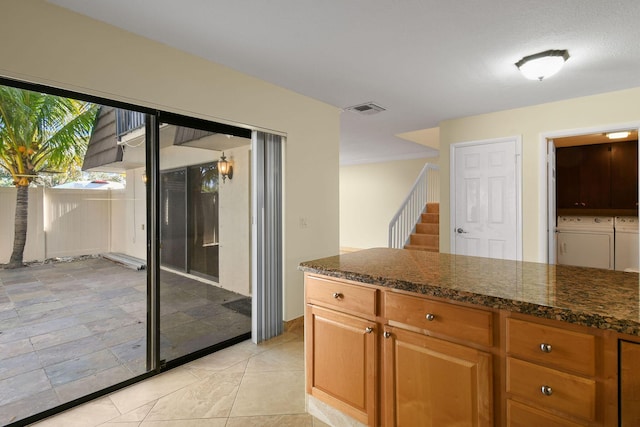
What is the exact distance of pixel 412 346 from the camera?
1.56 m

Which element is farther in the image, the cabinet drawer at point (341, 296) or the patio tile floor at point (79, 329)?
the patio tile floor at point (79, 329)

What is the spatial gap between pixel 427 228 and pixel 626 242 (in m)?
2.85

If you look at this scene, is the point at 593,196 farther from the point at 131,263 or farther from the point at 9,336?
the point at 9,336

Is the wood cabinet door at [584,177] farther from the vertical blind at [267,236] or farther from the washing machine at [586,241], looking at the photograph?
the vertical blind at [267,236]

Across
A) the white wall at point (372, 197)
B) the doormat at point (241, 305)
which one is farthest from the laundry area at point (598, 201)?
the doormat at point (241, 305)

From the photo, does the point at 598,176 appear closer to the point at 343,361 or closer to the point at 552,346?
the point at 552,346

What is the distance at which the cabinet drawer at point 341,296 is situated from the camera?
1710 mm

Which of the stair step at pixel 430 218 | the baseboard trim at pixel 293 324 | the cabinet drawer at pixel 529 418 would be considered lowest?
the baseboard trim at pixel 293 324

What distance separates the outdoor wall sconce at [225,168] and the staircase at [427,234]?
355 centimetres

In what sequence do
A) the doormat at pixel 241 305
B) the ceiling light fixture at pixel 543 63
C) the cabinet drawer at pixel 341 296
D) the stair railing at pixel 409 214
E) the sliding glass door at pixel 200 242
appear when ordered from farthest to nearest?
the stair railing at pixel 409 214 < the doormat at pixel 241 305 < the sliding glass door at pixel 200 242 < the ceiling light fixture at pixel 543 63 < the cabinet drawer at pixel 341 296

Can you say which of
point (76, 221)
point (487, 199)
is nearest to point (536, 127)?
point (487, 199)

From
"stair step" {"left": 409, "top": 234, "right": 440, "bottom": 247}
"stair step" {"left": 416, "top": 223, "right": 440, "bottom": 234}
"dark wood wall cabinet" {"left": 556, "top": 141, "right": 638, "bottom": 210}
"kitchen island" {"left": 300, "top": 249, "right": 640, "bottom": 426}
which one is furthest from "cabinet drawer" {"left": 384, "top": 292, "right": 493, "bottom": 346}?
"dark wood wall cabinet" {"left": 556, "top": 141, "right": 638, "bottom": 210}

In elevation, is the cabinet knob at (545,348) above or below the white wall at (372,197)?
below

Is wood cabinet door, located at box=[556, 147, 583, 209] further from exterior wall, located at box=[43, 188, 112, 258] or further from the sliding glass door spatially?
exterior wall, located at box=[43, 188, 112, 258]
